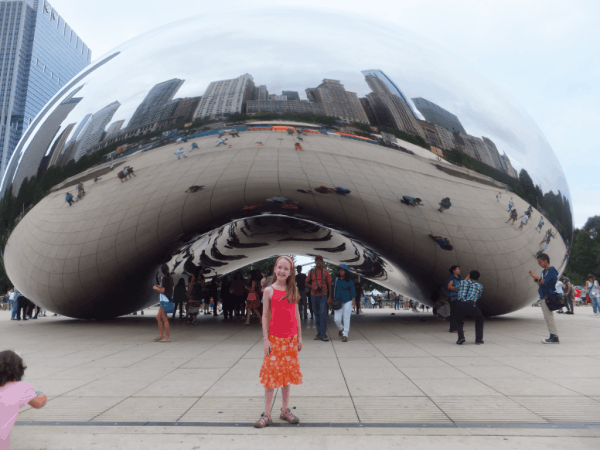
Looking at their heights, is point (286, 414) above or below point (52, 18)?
below

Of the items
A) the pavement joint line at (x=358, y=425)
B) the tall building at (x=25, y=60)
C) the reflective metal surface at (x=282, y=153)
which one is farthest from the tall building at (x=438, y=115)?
the tall building at (x=25, y=60)

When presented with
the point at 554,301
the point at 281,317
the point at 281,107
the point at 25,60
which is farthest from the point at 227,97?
the point at 25,60

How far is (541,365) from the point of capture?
5.44 m

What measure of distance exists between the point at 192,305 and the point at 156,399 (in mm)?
7864

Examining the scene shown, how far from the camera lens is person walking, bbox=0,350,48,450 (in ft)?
7.72

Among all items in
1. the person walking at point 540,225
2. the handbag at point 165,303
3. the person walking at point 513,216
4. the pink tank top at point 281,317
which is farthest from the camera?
the person walking at point 540,225

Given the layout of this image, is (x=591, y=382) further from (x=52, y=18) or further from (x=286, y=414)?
(x=52, y=18)

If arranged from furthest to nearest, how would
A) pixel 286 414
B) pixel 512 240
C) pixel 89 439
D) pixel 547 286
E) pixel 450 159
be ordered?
1. pixel 512 240
2. pixel 450 159
3. pixel 547 286
4. pixel 286 414
5. pixel 89 439

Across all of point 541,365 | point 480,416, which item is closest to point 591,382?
point 541,365

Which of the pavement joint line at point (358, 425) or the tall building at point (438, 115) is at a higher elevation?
the tall building at point (438, 115)

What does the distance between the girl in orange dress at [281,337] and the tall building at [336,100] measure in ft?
15.7

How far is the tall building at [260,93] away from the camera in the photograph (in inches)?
298

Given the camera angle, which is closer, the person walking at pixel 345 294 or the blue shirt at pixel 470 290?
the blue shirt at pixel 470 290

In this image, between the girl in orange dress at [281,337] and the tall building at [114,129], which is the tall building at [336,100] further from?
the girl in orange dress at [281,337]
